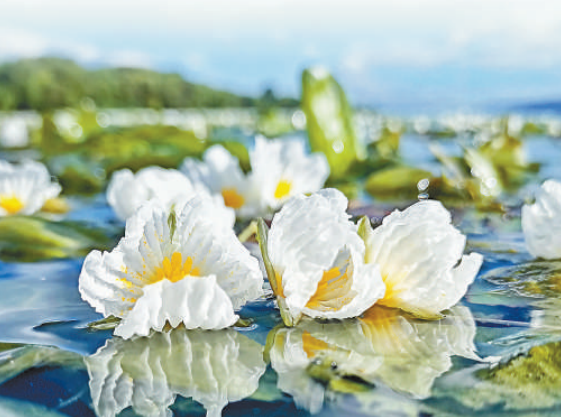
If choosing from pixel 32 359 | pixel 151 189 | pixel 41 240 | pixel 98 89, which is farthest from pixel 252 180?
pixel 98 89

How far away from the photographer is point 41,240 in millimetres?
1300

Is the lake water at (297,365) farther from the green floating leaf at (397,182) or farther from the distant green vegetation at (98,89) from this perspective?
the distant green vegetation at (98,89)

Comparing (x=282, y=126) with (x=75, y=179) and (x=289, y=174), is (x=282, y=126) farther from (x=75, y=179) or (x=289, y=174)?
(x=289, y=174)

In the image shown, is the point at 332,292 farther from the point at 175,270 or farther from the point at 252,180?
the point at 252,180

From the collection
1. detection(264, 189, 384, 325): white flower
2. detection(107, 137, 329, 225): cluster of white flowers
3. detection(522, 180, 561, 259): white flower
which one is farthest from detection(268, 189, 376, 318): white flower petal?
detection(107, 137, 329, 225): cluster of white flowers

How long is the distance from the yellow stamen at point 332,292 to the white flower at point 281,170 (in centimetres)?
61

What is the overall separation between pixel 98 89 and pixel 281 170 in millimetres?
24008

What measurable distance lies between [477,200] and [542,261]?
733mm

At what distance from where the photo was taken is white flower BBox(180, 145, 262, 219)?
144 centimetres

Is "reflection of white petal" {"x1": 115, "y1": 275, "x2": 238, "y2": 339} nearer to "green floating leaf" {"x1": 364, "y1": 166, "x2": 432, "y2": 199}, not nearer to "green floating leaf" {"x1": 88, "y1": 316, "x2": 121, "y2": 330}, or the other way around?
"green floating leaf" {"x1": 88, "y1": 316, "x2": 121, "y2": 330}

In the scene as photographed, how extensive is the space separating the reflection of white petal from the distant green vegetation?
9.18 meters

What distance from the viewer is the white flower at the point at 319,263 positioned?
2.35ft

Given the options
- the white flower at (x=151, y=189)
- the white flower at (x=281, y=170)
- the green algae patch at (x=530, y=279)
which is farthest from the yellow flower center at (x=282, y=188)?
the green algae patch at (x=530, y=279)

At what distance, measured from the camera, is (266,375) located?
64 cm
